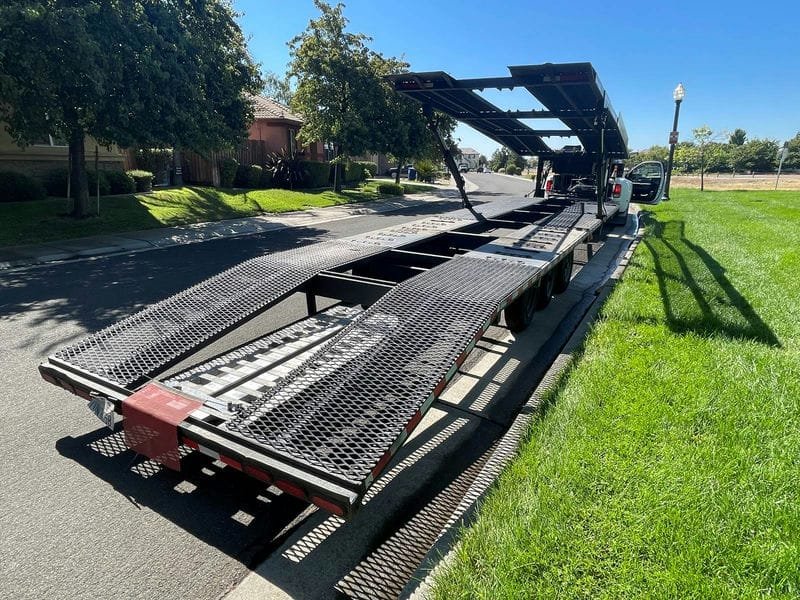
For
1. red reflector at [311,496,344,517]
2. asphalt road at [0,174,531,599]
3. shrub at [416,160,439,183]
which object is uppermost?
shrub at [416,160,439,183]

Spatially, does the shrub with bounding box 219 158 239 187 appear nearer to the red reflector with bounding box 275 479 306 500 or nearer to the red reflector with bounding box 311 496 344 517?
the red reflector with bounding box 275 479 306 500

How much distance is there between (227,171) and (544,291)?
20628 millimetres

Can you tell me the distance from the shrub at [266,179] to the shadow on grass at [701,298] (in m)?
20.5

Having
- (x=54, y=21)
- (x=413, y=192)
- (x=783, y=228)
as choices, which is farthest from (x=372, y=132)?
(x=783, y=228)

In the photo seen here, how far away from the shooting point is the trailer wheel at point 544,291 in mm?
6102

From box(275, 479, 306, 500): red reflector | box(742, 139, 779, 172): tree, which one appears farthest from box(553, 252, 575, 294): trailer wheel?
box(742, 139, 779, 172): tree

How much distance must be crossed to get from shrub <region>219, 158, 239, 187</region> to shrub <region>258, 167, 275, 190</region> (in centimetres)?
179

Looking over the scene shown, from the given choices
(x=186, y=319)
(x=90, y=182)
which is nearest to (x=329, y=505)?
(x=186, y=319)

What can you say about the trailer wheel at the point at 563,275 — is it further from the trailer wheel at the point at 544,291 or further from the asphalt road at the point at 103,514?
the asphalt road at the point at 103,514

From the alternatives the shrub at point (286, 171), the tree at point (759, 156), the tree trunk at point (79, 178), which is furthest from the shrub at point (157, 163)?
the tree at point (759, 156)

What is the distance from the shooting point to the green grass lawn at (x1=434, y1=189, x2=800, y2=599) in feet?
6.96

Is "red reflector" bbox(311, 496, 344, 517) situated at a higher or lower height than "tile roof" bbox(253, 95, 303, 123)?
lower

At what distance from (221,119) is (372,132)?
11269 millimetres

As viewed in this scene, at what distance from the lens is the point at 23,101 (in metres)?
10.0
